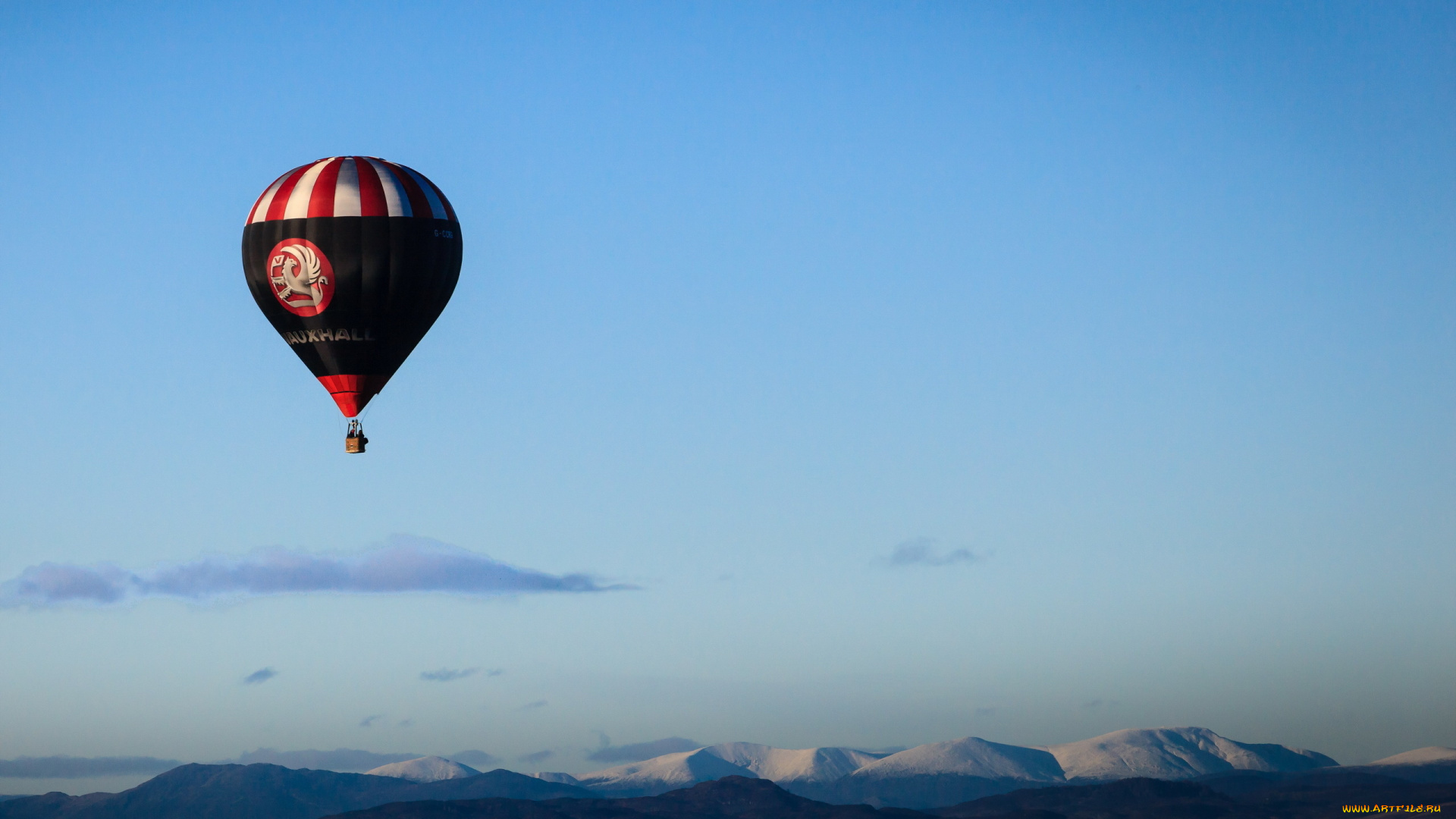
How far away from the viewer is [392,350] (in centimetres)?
10569

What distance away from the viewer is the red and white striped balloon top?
340 ft

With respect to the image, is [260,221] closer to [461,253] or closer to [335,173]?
[335,173]

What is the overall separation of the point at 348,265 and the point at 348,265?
5 cm

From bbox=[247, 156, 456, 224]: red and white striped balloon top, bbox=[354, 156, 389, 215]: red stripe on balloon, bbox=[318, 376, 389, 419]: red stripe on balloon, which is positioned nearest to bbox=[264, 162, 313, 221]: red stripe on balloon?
bbox=[247, 156, 456, 224]: red and white striped balloon top

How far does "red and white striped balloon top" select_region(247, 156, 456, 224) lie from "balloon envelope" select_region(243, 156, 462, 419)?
2.6 inches

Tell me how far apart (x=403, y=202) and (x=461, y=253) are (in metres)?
6.07

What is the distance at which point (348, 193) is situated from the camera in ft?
341

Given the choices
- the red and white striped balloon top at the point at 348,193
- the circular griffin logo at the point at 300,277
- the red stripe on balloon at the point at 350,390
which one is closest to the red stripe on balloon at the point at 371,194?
the red and white striped balloon top at the point at 348,193

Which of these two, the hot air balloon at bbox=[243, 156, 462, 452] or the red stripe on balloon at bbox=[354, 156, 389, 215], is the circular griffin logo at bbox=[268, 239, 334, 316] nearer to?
the hot air balloon at bbox=[243, 156, 462, 452]

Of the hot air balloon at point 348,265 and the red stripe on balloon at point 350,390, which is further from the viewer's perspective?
the red stripe on balloon at point 350,390

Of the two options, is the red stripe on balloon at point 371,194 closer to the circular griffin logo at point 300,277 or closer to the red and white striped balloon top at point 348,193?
the red and white striped balloon top at point 348,193

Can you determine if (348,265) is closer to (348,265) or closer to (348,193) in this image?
(348,265)

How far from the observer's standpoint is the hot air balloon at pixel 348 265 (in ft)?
338

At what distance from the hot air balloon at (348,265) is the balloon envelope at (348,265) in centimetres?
7
